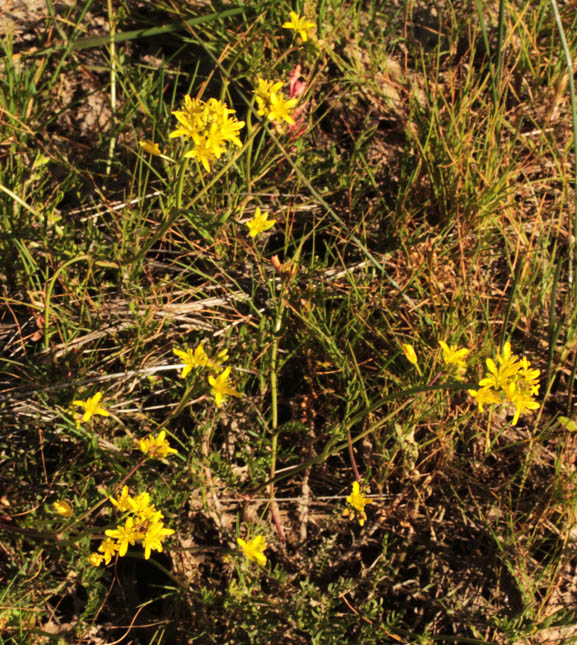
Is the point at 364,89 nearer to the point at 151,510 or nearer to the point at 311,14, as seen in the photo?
the point at 311,14

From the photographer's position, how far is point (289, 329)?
2.40 meters

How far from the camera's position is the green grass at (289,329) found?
2.07 metres

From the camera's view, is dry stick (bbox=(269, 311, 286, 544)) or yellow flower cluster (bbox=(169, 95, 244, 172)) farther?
dry stick (bbox=(269, 311, 286, 544))

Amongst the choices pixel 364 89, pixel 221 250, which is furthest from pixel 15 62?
pixel 364 89

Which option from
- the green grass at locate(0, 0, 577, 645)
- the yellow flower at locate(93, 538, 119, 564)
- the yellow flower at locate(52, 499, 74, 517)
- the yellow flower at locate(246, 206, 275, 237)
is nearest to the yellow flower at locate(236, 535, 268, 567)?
the green grass at locate(0, 0, 577, 645)

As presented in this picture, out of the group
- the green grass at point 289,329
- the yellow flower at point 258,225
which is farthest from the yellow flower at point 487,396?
the yellow flower at point 258,225

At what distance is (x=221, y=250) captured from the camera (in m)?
2.47

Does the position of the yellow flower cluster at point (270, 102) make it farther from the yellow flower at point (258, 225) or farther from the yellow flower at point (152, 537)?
the yellow flower at point (152, 537)

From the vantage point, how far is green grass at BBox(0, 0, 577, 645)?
81.7 inches

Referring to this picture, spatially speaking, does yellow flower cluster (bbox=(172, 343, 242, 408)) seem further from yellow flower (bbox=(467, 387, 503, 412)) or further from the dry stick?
yellow flower (bbox=(467, 387, 503, 412))

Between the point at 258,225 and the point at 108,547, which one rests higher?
the point at 258,225

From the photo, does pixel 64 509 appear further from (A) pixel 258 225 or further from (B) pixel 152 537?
(A) pixel 258 225

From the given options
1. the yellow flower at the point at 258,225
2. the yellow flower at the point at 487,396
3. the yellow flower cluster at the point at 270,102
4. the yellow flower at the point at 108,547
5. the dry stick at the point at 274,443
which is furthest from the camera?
the yellow flower at the point at 258,225

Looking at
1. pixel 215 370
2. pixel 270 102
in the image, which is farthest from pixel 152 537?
pixel 270 102
